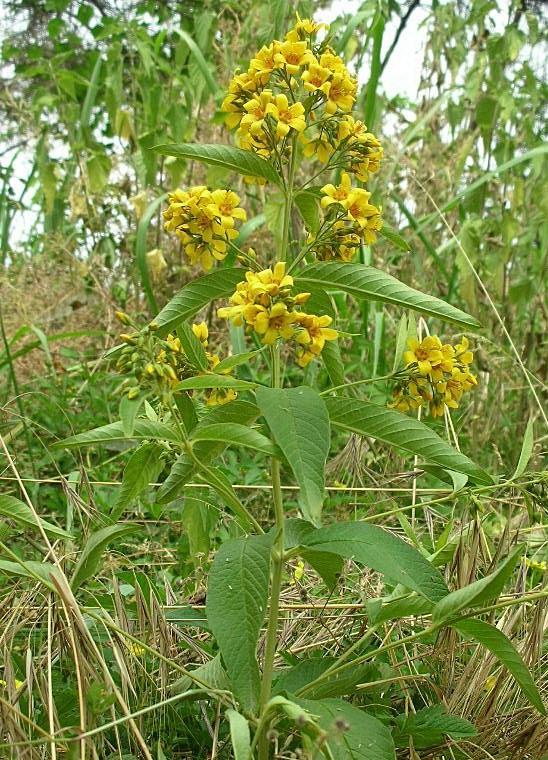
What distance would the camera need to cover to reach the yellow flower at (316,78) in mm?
1075

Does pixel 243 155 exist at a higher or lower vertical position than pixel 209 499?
higher

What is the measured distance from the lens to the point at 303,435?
894 mm

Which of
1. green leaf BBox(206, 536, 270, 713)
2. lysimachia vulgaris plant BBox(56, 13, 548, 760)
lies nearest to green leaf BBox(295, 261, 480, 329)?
lysimachia vulgaris plant BBox(56, 13, 548, 760)

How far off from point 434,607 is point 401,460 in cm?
108

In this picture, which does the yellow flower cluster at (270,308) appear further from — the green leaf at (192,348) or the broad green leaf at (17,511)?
the broad green leaf at (17,511)

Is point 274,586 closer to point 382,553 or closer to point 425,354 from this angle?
point 382,553

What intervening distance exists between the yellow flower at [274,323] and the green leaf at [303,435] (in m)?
0.07

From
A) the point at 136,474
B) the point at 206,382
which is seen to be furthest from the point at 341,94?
the point at 136,474

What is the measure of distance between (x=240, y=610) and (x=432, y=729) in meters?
0.31

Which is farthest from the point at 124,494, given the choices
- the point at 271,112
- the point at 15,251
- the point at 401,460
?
the point at 15,251

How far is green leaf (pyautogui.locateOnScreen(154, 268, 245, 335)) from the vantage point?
1.04 metres

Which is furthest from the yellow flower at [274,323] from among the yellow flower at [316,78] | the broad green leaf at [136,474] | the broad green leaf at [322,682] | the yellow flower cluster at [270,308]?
the broad green leaf at [322,682]

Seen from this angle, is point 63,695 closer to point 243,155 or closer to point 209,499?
point 209,499

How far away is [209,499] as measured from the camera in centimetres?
140
